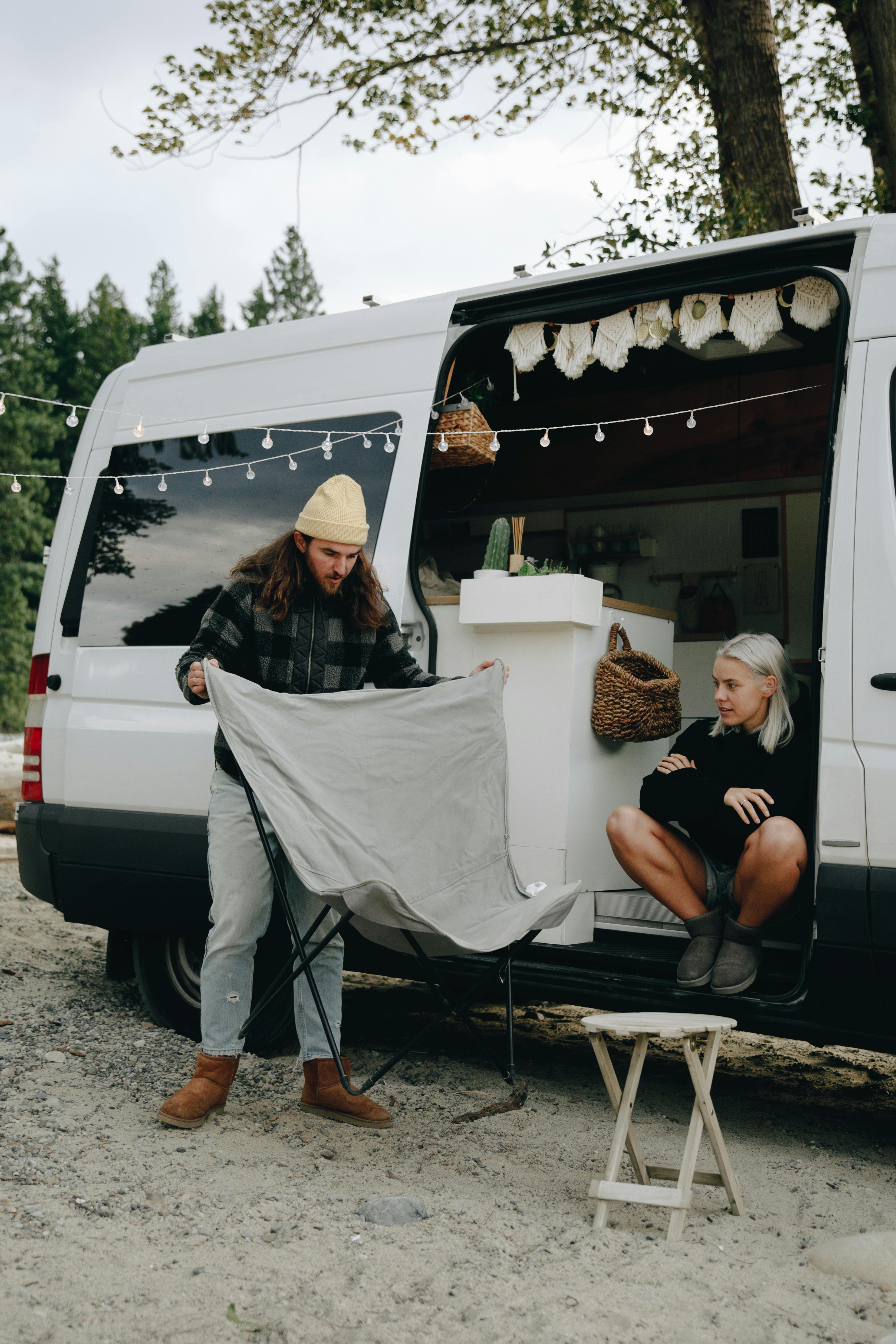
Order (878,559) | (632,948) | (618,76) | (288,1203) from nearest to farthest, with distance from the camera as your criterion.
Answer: (288,1203) → (878,559) → (632,948) → (618,76)

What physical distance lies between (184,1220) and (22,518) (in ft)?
109

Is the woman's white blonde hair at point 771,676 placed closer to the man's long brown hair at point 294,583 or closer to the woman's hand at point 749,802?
the woman's hand at point 749,802

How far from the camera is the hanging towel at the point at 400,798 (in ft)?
10.0

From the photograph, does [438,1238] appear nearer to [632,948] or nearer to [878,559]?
[632,948]

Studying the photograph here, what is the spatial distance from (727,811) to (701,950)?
414 mm

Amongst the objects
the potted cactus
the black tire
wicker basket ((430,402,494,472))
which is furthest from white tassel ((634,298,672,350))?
the black tire

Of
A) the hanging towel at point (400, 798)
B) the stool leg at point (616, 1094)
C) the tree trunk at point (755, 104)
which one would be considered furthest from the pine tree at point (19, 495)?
the stool leg at point (616, 1094)

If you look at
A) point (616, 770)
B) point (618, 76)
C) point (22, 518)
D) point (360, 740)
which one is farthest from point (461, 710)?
point (22, 518)

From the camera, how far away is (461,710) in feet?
11.5

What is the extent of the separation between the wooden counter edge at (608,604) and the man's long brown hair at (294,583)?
42 centimetres

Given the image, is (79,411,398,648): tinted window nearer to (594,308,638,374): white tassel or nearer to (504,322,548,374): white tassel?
(504,322,548,374): white tassel

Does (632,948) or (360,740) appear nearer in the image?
(360,740)

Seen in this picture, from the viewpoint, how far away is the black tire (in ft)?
13.4

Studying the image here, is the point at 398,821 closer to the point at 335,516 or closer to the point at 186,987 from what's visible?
the point at 335,516
